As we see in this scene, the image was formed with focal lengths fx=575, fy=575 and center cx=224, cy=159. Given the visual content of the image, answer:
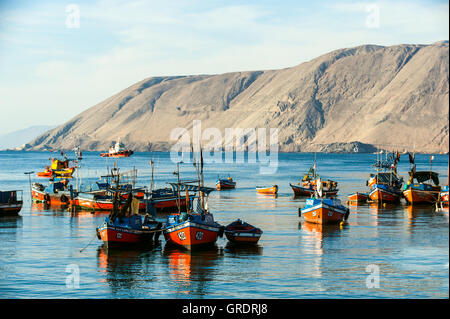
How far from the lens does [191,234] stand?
3722 cm

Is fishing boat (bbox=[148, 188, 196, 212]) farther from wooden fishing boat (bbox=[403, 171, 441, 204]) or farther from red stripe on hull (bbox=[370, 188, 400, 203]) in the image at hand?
wooden fishing boat (bbox=[403, 171, 441, 204])

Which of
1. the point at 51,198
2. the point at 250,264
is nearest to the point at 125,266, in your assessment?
the point at 250,264

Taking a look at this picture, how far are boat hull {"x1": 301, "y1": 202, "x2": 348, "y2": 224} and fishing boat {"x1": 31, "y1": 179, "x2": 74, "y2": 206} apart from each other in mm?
31017

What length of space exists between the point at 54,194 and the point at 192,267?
43294 millimetres

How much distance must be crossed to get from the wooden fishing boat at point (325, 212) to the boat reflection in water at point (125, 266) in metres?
17.6

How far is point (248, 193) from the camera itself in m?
90.5

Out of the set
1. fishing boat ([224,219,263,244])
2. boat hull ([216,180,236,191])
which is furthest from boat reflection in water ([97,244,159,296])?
boat hull ([216,180,236,191])

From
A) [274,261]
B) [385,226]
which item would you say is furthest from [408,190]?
[274,261]

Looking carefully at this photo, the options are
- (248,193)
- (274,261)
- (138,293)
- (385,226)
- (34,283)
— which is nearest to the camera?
(138,293)

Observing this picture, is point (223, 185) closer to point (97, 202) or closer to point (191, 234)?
point (97, 202)

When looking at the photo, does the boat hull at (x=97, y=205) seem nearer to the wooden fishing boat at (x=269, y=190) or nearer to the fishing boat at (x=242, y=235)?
the fishing boat at (x=242, y=235)
